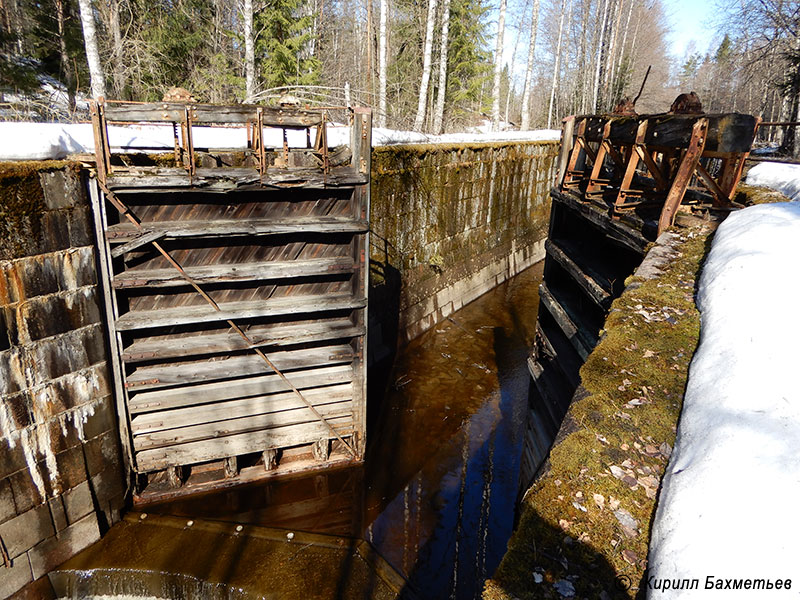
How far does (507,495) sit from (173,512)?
501 centimetres

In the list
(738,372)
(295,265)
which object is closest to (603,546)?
(738,372)

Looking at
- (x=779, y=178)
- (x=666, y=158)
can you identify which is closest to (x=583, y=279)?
(x=666, y=158)

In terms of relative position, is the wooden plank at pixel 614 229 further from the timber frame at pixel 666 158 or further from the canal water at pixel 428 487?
the canal water at pixel 428 487

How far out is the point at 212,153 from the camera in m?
7.25

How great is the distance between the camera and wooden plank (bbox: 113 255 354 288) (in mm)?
6188

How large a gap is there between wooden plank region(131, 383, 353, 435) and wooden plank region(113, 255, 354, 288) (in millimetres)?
1797

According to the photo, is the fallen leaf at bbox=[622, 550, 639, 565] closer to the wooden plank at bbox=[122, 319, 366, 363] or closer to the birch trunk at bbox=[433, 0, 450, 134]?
the wooden plank at bbox=[122, 319, 366, 363]

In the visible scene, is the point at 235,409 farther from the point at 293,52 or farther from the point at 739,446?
the point at 293,52

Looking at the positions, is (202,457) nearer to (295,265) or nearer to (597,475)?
(295,265)

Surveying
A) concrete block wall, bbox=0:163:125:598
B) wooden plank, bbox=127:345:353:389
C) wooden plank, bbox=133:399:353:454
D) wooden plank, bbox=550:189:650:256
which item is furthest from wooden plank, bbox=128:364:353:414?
wooden plank, bbox=550:189:650:256

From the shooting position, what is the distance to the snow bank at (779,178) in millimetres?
7152

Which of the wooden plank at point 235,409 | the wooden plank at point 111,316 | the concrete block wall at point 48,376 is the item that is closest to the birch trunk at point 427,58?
the wooden plank at point 235,409

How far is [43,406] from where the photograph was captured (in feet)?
18.5

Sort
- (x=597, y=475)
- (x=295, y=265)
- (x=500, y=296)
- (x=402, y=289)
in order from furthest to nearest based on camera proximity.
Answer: (x=500, y=296) < (x=402, y=289) < (x=295, y=265) < (x=597, y=475)
